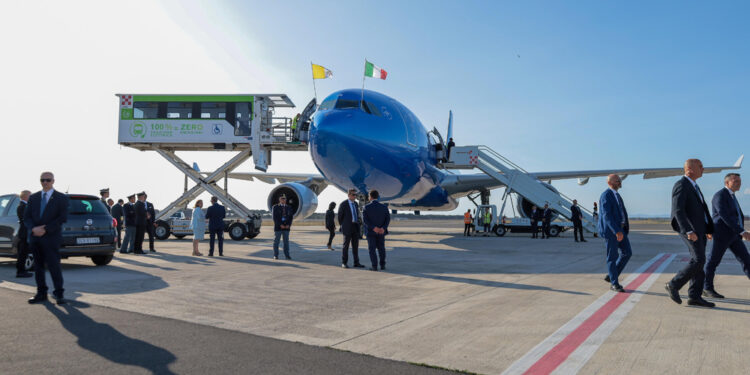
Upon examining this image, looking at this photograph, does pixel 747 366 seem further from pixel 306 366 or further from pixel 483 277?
pixel 483 277

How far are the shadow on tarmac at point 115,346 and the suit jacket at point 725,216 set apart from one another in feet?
18.7

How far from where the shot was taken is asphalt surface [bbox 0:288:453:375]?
299cm

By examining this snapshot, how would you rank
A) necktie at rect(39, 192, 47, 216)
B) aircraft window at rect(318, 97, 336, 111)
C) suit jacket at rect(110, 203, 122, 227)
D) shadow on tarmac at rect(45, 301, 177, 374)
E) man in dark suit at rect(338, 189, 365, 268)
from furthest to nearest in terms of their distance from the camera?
suit jacket at rect(110, 203, 122, 227) → aircraft window at rect(318, 97, 336, 111) → man in dark suit at rect(338, 189, 365, 268) → necktie at rect(39, 192, 47, 216) → shadow on tarmac at rect(45, 301, 177, 374)

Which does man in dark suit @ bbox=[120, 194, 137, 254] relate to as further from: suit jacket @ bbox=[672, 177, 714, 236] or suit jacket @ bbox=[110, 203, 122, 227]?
suit jacket @ bbox=[672, 177, 714, 236]

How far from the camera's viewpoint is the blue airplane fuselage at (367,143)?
1149cm

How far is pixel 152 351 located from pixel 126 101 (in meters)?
18.5

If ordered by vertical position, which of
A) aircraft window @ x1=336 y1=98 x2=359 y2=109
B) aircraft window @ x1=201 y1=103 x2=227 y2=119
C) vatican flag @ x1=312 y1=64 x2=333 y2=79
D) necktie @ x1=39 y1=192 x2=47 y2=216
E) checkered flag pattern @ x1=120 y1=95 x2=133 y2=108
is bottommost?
necktie @ x1=39 y1=192 x2=47 y2=216

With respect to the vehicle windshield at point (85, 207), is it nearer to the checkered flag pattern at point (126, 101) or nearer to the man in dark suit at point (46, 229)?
the man in dark suit at point (46, 229)

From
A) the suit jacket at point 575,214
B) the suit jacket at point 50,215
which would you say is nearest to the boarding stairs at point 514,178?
the suit jacket at point 575,214

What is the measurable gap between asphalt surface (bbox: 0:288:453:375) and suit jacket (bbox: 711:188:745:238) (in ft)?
14.2

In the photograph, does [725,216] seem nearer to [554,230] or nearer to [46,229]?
[46,229]

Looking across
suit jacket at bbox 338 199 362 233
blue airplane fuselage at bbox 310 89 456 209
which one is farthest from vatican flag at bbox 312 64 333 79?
suit jacket at bbox 338 199 362 233

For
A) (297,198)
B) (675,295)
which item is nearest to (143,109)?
(297,198)

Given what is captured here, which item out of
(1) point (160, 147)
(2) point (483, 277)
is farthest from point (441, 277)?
(1) point (160, 147)
